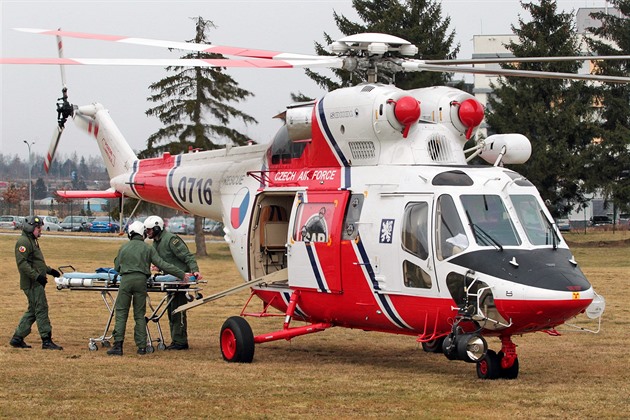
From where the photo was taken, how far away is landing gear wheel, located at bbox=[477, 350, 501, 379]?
11484 millimetres

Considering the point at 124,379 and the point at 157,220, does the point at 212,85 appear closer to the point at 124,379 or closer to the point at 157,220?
the point at 157,220

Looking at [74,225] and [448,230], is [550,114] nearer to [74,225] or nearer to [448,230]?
[448,230]

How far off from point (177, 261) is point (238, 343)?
76.7 inches

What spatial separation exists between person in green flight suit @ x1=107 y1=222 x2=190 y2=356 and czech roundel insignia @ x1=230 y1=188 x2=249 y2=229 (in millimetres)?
1330

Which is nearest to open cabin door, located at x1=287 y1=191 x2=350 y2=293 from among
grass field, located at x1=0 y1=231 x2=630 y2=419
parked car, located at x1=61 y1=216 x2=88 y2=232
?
grass field, located at x1=0 y1=231 x2=630 y2=419

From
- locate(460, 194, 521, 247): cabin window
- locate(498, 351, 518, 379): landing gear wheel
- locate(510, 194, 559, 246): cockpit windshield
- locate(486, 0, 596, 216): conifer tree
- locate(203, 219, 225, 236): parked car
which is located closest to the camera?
locate(460, 194, 521, 247): cabin window

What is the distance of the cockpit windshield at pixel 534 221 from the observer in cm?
1144

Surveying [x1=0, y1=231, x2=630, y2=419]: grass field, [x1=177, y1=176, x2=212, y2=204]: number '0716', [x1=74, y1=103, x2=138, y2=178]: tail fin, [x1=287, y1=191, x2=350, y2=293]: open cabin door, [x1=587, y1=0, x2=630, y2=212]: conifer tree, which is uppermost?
[x1=587, y1=0, x2=630, y2=212]: conifer tree

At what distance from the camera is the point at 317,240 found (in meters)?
13.1

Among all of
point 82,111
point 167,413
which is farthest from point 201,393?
point 82,111

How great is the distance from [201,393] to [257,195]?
4351 millimetres

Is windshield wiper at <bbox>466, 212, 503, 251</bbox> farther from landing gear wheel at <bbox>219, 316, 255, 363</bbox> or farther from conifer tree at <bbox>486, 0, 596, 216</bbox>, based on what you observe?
conifer tree at <bbox>486, 0, 596, 216</bbox>

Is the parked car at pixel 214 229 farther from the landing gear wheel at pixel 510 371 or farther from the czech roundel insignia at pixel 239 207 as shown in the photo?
the landing gear wheel at pixel 510 371

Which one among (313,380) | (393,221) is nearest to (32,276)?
(313,380)
